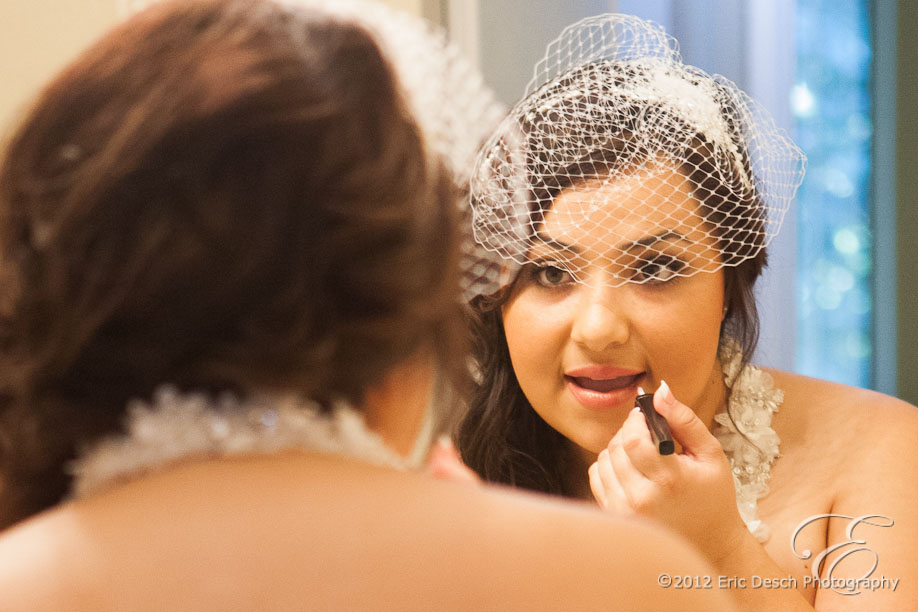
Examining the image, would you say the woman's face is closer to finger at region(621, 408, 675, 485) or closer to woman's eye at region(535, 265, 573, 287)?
woman's eye at region(535, 265, 573, 287)

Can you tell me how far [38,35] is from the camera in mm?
1104

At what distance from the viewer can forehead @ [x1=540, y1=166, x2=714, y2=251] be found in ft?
3.16

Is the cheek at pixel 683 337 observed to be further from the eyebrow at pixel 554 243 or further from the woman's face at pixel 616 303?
the eyebrow at pixel 554 243

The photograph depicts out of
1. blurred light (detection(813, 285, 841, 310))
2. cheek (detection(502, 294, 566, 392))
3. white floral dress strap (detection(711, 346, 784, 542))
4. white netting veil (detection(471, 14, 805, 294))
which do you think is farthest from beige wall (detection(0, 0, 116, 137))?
blurred light (detection(813, 285, 841, 310))

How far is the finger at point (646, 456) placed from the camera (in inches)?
34.3

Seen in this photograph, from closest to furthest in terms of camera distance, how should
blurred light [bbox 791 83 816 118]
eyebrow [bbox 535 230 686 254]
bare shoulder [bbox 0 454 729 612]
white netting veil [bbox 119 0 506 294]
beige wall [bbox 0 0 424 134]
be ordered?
bare shoulder [bbox 0 454 729 612]
white netting veil [bbox 119 0 506 294]
eyebrow [bbox 535 230 686 254]
beige wall [bbox 0 0 424 134]
blurred light [bbox 791 83 816 118]

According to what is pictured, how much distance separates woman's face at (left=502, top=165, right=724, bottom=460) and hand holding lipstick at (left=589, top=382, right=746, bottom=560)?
102 millimetres

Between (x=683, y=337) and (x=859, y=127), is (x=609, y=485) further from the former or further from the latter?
(x=859, y=127)

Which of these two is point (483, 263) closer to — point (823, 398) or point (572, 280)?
point (572, 280)

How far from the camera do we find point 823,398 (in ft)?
3.80

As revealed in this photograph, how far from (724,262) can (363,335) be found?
2.33ft

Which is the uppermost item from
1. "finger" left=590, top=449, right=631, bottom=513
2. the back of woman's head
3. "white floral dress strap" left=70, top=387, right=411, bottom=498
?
the back of woman's head

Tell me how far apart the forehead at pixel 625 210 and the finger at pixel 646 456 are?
223mm

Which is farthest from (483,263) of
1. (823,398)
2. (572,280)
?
(823,398)
